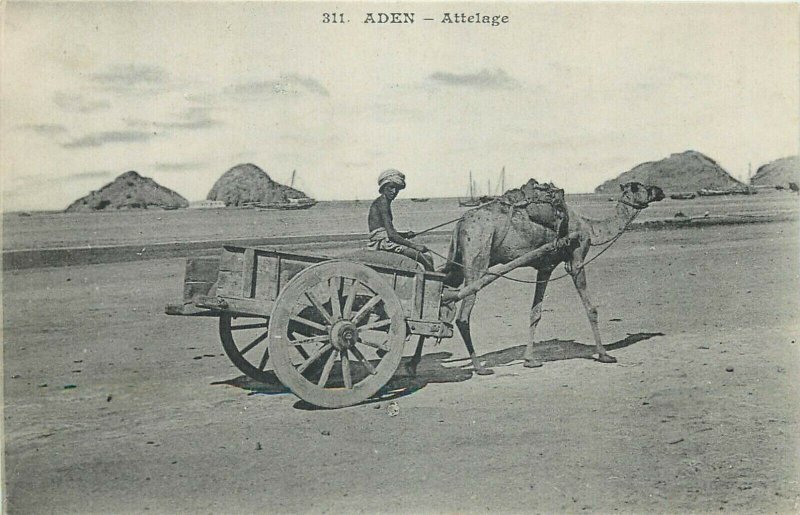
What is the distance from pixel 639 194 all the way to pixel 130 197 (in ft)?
15.6

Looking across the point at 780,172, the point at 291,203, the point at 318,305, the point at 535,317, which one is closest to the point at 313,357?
the point at 318,305

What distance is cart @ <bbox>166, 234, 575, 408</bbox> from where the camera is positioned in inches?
204

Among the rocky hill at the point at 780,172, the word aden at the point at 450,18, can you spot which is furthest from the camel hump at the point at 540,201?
the rocky hill at the point at 780,172

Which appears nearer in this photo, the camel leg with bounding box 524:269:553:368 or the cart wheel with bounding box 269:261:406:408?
the cart wheel with bounding box 269:261:406:408

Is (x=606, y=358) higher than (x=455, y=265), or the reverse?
(x=455, y=265)

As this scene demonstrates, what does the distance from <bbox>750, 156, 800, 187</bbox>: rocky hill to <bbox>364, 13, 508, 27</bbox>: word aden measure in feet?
9.53

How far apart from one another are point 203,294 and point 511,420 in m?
2.44

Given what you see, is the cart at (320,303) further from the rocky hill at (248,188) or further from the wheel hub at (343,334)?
the rocky hill at (248,188)

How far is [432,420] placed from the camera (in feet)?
18.4

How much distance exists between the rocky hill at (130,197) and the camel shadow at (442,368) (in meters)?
1.95

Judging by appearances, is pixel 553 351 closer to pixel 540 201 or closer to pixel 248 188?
pixel 540 201

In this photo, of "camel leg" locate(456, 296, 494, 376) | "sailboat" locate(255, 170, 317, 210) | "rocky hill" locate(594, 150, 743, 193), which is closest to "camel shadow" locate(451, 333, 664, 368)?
"camel leg" locate(456, 296, 494, 376)

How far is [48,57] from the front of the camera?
20.8 feet

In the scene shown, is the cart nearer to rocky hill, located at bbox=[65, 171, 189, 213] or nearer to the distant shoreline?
rocky hill, located at bbox=[65, 171, 189, 213]
